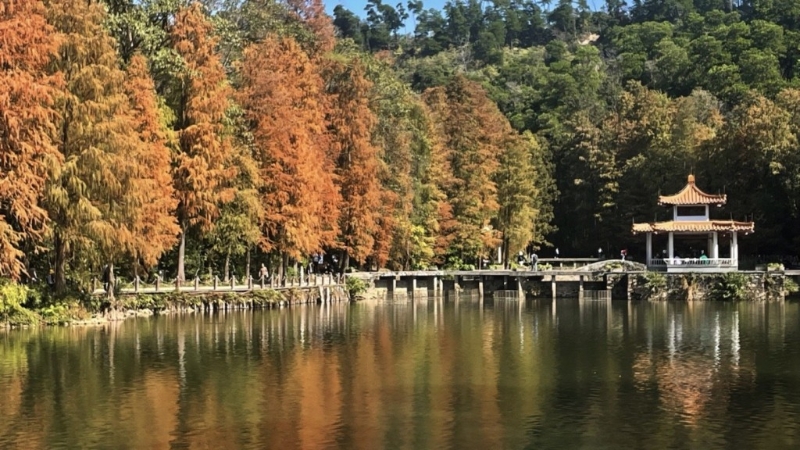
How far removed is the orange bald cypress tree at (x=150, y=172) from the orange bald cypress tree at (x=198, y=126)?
6.50 feet

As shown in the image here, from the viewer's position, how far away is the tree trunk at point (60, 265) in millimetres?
34156

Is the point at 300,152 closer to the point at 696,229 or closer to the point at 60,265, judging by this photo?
the point at 60,265

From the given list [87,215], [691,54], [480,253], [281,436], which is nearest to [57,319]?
[87,215]

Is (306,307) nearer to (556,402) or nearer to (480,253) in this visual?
(480,253)

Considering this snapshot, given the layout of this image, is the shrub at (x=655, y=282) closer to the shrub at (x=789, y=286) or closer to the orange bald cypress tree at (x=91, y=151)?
the shrub at (x=789, y=286)

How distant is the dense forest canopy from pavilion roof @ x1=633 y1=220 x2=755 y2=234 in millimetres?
5401

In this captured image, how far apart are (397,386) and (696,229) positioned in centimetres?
4079

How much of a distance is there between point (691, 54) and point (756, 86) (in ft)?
84.8

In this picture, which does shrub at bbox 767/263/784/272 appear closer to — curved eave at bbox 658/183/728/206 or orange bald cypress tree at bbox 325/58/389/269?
curved eave at bbox 658/183/728/206

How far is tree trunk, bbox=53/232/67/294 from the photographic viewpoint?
112 feet

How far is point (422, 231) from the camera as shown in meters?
62.4

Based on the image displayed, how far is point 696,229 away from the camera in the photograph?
2314 inches

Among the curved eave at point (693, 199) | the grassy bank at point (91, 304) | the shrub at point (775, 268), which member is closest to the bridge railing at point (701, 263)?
the shrub at point (775, 268)

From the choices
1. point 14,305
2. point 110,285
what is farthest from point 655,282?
point 14,305
